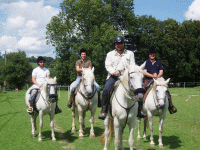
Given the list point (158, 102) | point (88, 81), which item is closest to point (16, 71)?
point (88, 81)

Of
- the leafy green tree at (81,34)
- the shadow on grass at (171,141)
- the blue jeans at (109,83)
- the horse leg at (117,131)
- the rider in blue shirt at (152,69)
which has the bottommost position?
the shadow on grass at (171,141)

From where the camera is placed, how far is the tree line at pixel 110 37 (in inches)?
1352

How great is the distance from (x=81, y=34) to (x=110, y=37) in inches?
254

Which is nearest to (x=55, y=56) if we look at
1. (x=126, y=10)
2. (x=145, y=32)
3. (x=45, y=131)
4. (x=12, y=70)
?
(x=126, y=10)

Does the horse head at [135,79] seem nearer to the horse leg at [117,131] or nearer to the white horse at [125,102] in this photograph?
the white horse at [125,102]

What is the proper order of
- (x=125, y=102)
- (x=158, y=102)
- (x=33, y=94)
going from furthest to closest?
(x=33, y=94), (x=158, y=102), (x=125, y=102)

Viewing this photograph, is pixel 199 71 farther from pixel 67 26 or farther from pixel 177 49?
pixel 67 26

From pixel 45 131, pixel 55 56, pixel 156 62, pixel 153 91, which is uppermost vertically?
pixel 55 56

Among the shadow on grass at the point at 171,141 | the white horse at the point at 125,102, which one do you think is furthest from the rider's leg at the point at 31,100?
the shadow on grass at the point at 171,141

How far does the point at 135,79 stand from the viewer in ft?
13.4

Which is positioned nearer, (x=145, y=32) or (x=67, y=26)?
(x=67, y=26)

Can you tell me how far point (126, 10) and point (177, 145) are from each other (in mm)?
37366

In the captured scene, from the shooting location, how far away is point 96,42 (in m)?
33.6

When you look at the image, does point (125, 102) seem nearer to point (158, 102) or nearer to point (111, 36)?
point (158, 102)
